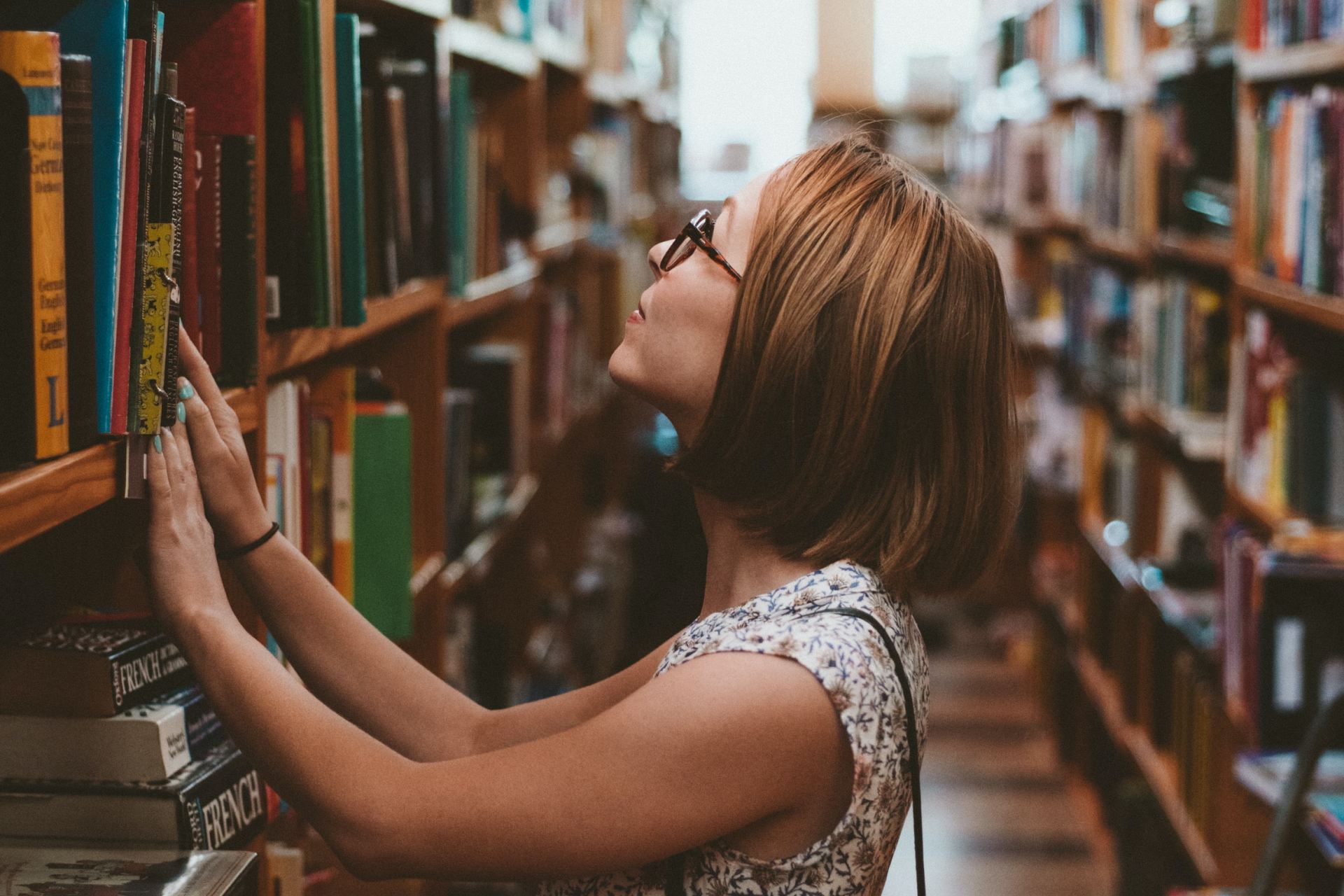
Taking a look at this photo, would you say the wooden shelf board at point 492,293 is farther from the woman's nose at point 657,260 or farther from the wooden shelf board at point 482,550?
the woman's nose at point 657,260

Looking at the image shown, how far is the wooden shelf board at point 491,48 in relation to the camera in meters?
2.11

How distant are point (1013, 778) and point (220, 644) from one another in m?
3.64

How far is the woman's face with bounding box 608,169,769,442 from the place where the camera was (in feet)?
3.61

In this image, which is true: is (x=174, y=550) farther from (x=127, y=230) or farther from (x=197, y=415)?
(x=127, y=230)

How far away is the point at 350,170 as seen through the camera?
55.3 inches

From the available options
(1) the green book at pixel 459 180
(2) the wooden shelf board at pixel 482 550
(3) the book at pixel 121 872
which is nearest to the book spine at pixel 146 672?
(3) the book at pixel 121 872

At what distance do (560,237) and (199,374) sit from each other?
2.53m

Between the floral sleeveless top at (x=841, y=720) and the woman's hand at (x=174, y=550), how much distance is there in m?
0.34

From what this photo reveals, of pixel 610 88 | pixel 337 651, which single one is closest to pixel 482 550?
pixel 337 651

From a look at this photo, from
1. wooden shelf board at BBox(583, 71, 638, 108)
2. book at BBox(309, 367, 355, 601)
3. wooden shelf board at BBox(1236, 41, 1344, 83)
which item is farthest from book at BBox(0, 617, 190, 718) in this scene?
wooden shelf board at BBox(583, 71, 638, 108)

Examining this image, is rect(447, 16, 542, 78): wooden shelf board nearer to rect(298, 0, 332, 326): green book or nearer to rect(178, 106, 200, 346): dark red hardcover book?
rect(298, 0, 332, 326): green book

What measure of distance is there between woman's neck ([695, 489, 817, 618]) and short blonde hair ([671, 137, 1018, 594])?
0.04ft

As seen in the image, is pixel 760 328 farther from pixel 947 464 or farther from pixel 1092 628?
pixel 1092 628

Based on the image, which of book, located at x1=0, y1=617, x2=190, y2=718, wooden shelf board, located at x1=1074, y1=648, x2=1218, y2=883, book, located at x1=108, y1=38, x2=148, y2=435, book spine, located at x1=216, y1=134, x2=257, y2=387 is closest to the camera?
book, located at x1=108, y1=38, x2=148, y2=435
